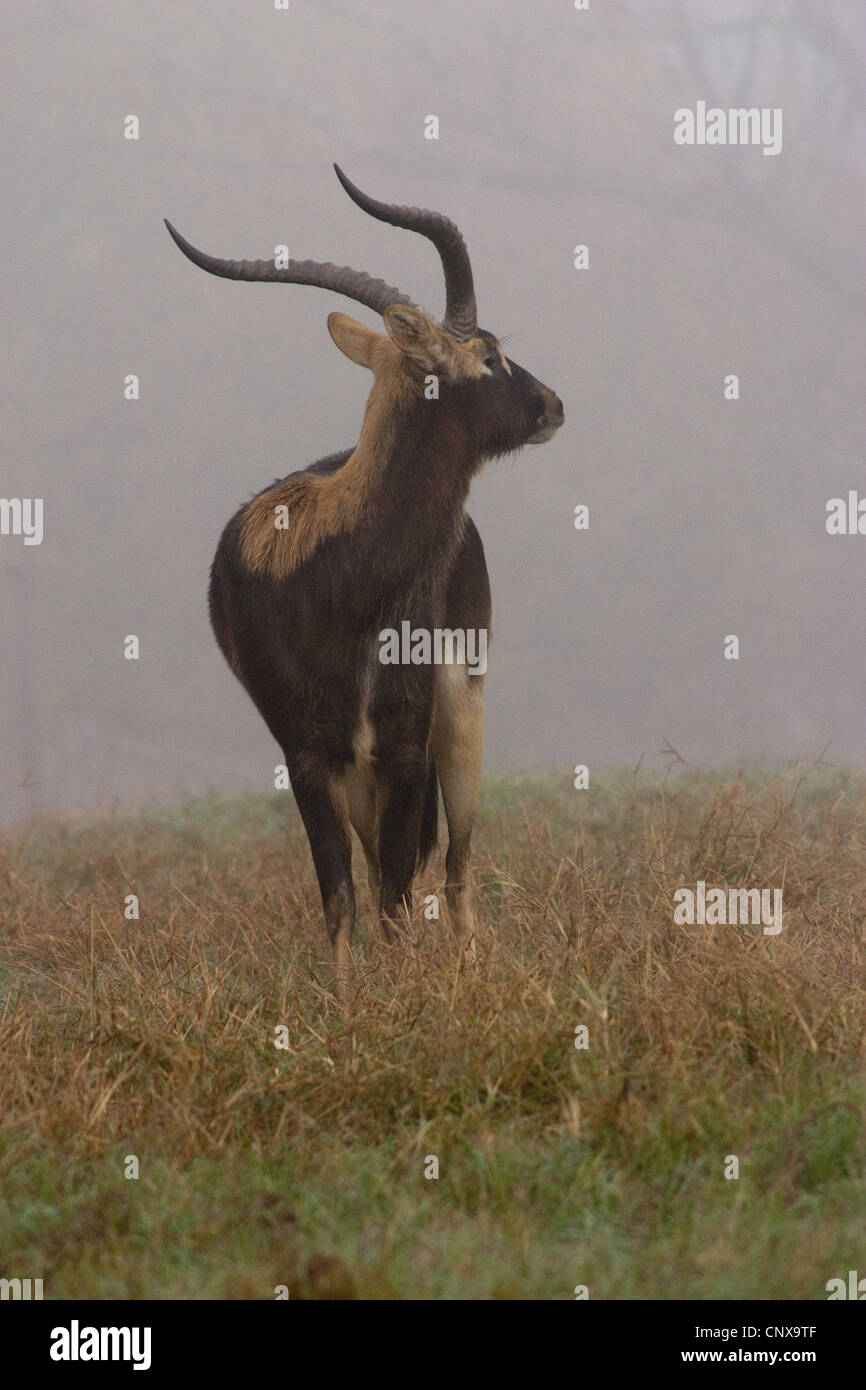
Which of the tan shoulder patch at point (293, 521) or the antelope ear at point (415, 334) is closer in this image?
the antelope ear at point (415, 334)

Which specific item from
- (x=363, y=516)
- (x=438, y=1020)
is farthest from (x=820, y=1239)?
(x=363, y=516)

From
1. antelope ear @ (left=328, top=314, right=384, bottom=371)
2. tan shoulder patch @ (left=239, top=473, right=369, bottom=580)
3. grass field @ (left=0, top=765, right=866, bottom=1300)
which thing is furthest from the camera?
antelope ear @ (left=328, top=314, right=384, bottom=371)

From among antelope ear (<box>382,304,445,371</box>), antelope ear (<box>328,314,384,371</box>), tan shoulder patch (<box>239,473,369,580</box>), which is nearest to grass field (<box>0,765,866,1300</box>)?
tan shoulder patch (<box>239,473,369,580</box>)

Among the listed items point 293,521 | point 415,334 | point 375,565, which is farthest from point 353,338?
point 375,565

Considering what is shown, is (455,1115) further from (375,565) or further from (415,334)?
(415,334)

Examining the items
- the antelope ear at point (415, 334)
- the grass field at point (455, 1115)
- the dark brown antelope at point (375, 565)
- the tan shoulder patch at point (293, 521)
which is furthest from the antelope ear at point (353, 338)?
the grass field at point (455, 1115)

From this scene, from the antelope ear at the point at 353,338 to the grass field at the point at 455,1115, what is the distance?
233 centimetres

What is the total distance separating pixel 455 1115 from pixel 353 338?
325 cm

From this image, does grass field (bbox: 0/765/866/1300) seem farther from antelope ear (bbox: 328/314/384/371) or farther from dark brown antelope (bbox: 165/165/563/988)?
antelope ear (bbox: 328/314/384/371)

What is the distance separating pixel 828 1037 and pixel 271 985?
2006 millimetres

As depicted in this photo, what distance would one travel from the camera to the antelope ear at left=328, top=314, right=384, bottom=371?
5.66m

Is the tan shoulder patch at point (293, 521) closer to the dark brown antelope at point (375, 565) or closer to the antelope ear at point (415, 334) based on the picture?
the dark brown antelope at point (375, 565)

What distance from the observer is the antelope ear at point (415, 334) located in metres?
5.33
